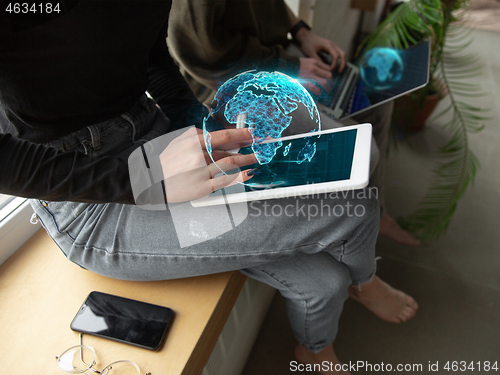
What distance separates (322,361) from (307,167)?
2.39ft

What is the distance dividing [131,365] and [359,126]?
61cm

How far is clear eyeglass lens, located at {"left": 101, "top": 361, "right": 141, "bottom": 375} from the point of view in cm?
64

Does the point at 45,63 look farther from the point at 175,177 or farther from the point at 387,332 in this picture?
the point at 387,332

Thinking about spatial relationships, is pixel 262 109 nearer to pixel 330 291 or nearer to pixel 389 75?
pixel 330 291

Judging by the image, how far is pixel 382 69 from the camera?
1.06m

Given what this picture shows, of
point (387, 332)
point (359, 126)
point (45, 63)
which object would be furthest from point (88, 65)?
point (387, 332)

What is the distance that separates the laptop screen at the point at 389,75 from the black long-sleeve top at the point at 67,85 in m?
0.47

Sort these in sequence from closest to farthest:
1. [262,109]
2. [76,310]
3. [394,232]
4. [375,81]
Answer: [262,109] < [76,310] < [375,81] < [394,232]

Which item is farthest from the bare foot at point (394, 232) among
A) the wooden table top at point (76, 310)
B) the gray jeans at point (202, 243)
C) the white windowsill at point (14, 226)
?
the white windowsill at point (14, 226)

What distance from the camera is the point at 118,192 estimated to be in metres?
0.60

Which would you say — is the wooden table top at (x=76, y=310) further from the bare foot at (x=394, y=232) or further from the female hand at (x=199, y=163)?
the bare foot at (x=394, y=232)

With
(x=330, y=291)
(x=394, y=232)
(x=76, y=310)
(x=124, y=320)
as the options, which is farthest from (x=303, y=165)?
(x=394, y=232)

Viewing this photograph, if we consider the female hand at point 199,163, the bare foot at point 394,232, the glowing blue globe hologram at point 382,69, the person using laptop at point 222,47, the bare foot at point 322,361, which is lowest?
the bare foot at point 394,232

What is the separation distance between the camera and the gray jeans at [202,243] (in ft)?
2.18
